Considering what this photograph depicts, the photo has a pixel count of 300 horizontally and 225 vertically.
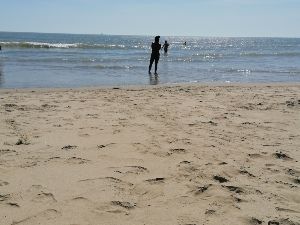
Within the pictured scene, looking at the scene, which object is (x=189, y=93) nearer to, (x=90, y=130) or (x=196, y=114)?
(x=196, y=114)

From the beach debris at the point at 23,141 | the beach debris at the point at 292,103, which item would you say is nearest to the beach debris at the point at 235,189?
the beach debris at the point at 23,141

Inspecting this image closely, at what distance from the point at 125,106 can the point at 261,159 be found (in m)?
3.83

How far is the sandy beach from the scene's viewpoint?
3283mm

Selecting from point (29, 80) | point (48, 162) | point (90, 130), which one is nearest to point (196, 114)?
point (90, 130)

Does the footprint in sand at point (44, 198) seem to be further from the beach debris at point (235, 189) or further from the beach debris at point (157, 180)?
the beach debris at point (235, 189)

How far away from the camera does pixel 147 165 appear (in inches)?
173

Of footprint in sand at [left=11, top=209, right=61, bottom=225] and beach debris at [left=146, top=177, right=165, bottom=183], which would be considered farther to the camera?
beach debris at [left=146, top=177, right=165, bottom=183]

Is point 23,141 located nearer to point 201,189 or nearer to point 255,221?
point 201,189

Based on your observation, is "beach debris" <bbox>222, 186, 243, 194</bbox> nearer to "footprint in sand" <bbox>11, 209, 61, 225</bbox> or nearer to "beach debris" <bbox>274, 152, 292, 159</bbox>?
"beach debris" <bbox>274, 152, 292, 159</bbox>

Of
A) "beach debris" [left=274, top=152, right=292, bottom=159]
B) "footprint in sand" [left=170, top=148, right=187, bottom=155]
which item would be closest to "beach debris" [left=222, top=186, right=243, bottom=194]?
"footprint in sand" [left=170, top=148, right=187, bottom=155]

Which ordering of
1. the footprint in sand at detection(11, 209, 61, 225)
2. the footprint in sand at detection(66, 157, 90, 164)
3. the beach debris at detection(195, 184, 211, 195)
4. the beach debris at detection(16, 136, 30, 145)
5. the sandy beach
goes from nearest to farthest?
1. the footprint in sand at detection(11, 209, 61, 225)
2. the sandy beach
3. the beach debris at detection(195, 184, 211, 195)
4. the footprint in sand at detection(66, 157, 90, 164)
5. the beach debris at detection(16, 136, 30, 145)

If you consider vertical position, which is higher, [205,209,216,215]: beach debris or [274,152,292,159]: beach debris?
[274,152,292,159]: beach debris

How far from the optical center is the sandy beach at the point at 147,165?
129 inches

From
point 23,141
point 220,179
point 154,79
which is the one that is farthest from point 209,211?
point 154,79
